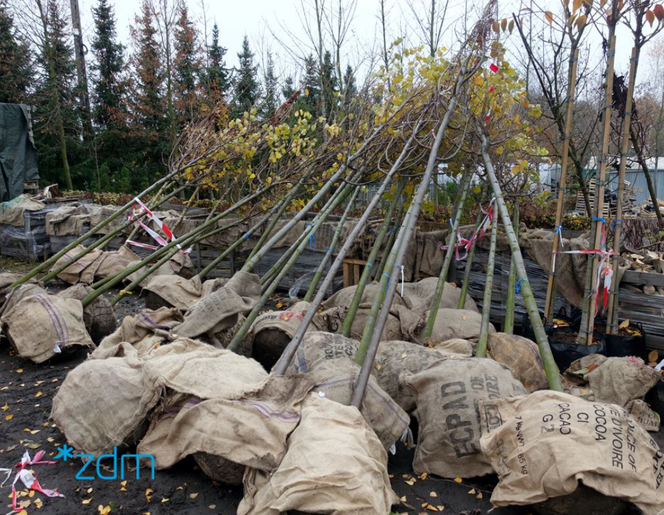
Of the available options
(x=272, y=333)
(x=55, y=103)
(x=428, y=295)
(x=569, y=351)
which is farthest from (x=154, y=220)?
(x=55, y=103)

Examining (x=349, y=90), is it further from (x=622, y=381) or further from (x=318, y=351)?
(x=622, y=381)

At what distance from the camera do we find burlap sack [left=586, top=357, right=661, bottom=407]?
11.5 feet

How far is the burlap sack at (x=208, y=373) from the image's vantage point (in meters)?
2.82

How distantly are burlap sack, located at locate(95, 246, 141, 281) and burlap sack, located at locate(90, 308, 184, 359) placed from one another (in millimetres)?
3278

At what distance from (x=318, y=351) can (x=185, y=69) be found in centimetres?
1840

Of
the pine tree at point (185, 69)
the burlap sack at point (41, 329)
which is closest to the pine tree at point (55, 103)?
the pine tree at point (185, 69)

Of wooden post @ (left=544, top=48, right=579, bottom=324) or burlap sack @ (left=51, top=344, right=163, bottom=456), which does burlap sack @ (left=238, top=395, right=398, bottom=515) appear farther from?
wooden post @ (left=544, top=48, right=579, bottom=324)

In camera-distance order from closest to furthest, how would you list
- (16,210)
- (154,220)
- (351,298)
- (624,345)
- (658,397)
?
(658,397) < (624,345) < (351,298) < (154,220) < (16,210)

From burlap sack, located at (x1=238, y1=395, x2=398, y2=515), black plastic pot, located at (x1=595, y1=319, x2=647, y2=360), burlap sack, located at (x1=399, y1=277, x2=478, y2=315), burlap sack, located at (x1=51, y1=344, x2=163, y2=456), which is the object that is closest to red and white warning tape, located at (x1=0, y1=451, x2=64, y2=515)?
burlap sack, located at (x1=51, y1=344, x2=163, y2=456)

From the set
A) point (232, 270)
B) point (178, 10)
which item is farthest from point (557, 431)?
point (178, 10)

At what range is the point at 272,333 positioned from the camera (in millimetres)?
3984

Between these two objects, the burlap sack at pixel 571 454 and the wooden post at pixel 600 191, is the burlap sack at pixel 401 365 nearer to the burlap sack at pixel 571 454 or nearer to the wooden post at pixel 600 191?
the burlap sack at pixel 571 454

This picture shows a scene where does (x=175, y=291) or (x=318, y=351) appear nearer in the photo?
(x=318, y=351)

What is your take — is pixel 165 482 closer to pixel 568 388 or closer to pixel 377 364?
pixel 377 364
